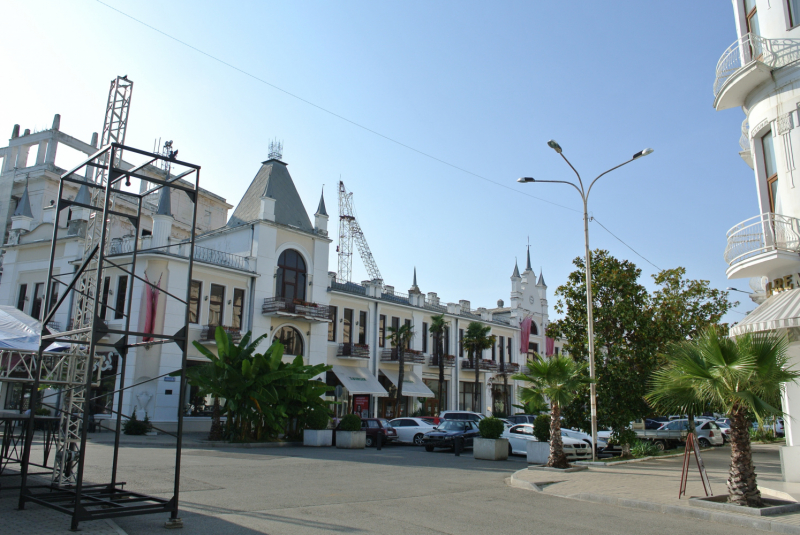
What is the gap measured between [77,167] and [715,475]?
55.8 ft

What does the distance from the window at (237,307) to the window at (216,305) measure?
774 mm

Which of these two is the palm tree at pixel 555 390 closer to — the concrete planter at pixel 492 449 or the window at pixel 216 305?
the concrete planter at pixel 492 449

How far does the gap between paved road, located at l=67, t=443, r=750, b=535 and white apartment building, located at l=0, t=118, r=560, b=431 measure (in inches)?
555

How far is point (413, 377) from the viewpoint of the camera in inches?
1768

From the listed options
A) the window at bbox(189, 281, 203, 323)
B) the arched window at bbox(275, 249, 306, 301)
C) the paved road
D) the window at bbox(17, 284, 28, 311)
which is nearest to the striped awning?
the paved road

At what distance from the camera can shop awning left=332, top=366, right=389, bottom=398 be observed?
A: 39.2 metres

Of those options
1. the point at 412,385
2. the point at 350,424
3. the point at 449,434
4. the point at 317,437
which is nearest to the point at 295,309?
the point at 317,437

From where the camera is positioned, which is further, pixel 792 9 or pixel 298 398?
pixel 298 398

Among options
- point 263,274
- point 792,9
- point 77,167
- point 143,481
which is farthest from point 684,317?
point 77,167

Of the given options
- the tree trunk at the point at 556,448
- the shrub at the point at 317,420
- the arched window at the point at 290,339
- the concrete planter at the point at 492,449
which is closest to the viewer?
the tree trunk at the point at 556,448

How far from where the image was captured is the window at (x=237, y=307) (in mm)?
35219

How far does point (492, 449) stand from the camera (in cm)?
2158

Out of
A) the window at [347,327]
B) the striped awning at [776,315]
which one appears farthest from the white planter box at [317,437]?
the striped awning at [776,315]

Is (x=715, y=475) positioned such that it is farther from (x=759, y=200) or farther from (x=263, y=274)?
(x=263, y=274)
